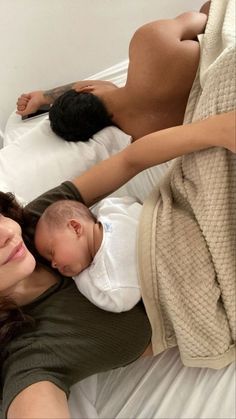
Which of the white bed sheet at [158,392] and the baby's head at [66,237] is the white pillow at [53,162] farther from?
the white bed sheet at [158,392]

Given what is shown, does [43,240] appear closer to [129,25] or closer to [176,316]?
[176,316]

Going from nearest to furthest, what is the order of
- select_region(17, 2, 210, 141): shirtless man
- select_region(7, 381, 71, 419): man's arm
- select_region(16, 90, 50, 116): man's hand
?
1. select_region(7, 381, 71, 419): man's arm
2. select_region(17, 2, 210, 141): shirtless man
3. select_region(16, 90, 50, 116): man's hand

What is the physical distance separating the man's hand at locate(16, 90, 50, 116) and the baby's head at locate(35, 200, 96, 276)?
75 cm

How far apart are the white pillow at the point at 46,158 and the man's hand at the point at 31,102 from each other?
0.26 metres

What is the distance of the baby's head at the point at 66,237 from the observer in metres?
0.97

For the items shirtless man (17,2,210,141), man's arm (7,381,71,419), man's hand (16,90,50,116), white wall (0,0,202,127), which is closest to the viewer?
man's arm (7,381,71,419)

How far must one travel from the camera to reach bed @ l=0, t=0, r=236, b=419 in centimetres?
91

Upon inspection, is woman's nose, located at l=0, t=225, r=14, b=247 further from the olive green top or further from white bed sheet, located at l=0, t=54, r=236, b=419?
white bed sheet, located at l=0, t=54, r=236, b=419

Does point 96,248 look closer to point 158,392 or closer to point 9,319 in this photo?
point 9,319

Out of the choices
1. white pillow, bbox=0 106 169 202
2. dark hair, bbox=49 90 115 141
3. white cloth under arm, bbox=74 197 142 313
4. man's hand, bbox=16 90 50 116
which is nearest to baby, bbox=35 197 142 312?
white cloth under arm, bbox=74 197 142 313

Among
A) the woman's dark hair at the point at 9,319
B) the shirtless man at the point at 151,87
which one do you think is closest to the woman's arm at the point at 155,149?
the woman's dark hair at the point at 9,319

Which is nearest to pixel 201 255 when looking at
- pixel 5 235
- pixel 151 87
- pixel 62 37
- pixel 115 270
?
pixel 115 270

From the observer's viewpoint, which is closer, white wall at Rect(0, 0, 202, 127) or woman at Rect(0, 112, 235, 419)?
woman at Rect(0, 112, 235, 419)

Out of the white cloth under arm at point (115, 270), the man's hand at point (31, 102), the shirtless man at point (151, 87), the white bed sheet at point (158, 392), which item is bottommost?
the white bed sheet at point (158, 392)
